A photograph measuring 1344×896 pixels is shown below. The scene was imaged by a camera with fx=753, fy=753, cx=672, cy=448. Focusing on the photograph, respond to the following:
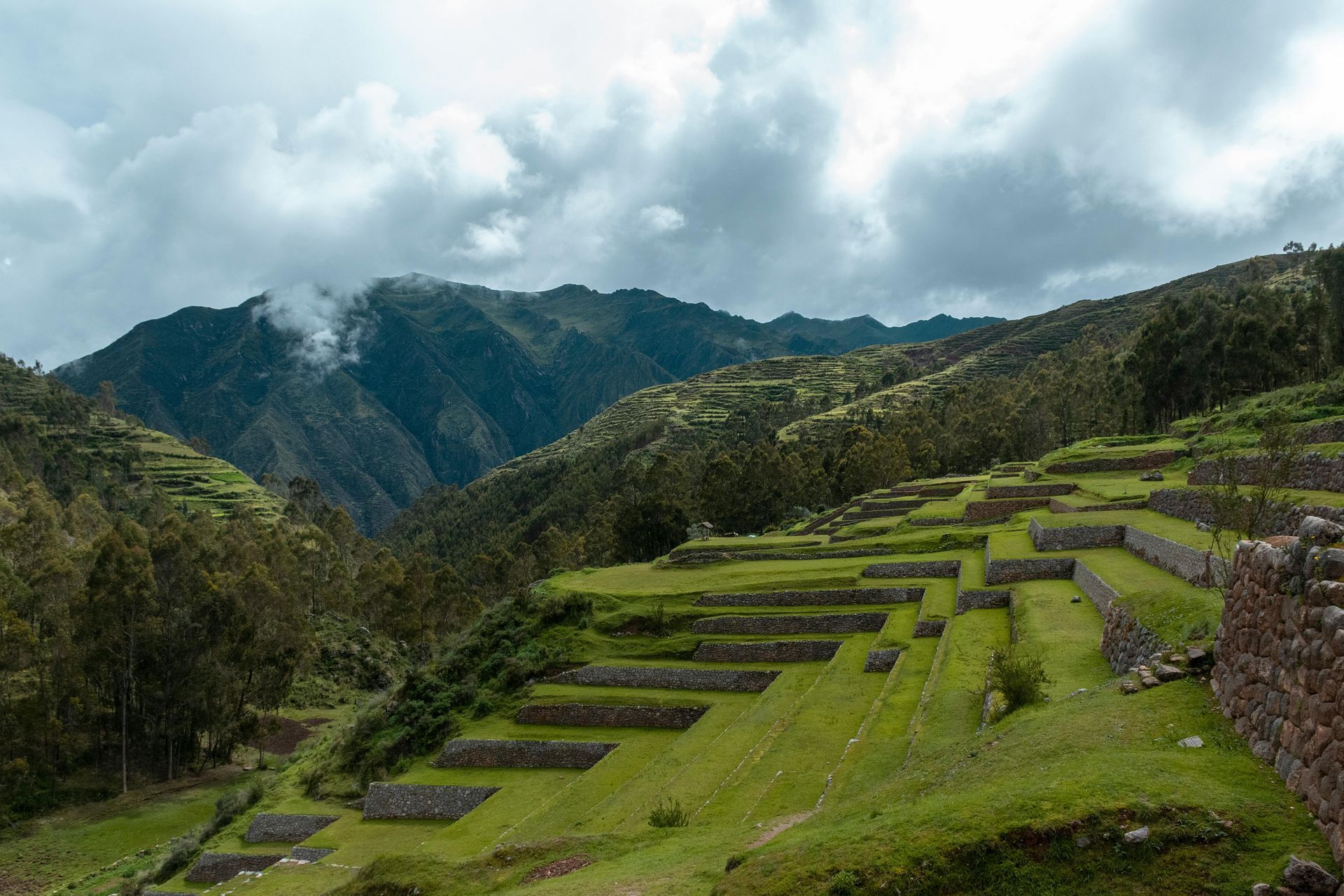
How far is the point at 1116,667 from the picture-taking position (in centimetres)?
1575

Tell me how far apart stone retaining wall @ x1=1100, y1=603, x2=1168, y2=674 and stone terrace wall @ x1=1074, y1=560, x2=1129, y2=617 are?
86 cm

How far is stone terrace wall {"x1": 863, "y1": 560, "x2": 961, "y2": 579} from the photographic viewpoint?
33031 millimetres

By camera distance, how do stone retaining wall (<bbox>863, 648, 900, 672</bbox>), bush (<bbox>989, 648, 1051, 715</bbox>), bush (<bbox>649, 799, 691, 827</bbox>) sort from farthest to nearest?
1. stone retaining wall (<bbox>863, 648, 900, 672</bbox>)
2. bush (<bbox>649, 799, 691, 827</bbox>)
3. bush (<bbox>989, 648, 1051, 715</bbox>)

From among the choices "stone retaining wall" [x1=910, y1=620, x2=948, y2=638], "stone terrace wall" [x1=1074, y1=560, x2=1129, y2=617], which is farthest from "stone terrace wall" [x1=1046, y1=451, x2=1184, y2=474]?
"stone retaining wall" [x1=910, y1=620, x2=948, y2=638]

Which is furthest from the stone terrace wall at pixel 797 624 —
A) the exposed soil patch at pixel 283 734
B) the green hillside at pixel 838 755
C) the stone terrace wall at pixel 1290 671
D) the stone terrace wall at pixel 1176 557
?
the exposed soil patch at pixel 283 734

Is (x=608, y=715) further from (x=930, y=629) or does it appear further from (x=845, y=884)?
(x=845, y=884)

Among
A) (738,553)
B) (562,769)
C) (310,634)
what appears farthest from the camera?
(310,634)

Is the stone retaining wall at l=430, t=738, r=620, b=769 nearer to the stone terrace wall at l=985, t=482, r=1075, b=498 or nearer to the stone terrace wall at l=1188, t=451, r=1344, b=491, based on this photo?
the stone terrace wall at l=1188, t=451, r=1344, b=491

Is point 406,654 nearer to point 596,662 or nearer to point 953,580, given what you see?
point 596,662

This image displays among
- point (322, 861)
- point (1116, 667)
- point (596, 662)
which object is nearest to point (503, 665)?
point (596, 662)

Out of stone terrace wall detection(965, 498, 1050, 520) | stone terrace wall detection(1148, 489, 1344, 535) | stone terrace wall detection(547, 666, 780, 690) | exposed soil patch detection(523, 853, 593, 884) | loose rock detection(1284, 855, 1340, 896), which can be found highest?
stone terrace wall detection(1148, 489, 1344, 535)

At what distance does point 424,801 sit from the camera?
25.0m

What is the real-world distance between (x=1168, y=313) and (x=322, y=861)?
234 ft

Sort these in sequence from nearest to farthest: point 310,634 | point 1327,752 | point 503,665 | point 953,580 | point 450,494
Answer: point 1327,752 → point 953,580 → point 503,665 → point 310,634 → point 450,494
